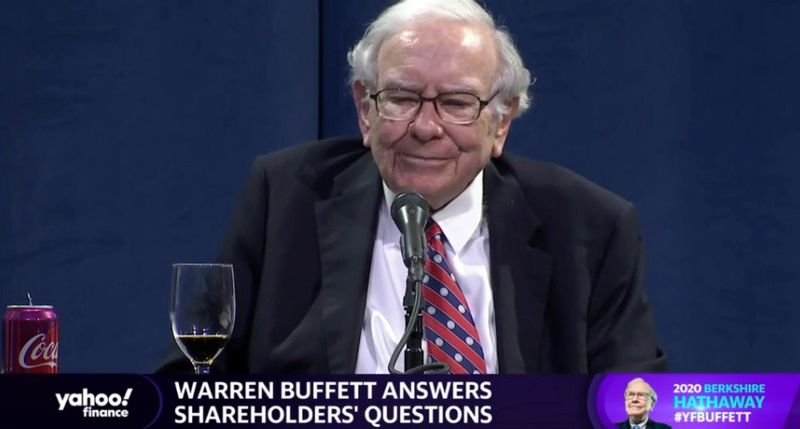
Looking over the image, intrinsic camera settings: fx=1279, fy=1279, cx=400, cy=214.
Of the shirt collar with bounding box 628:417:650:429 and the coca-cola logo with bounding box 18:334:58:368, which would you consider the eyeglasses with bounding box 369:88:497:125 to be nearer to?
the coca-cola logo with bounding box 18:334:58:368

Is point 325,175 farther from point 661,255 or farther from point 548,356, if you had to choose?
point 661,255

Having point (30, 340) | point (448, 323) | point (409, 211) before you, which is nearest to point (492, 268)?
point (448, 323)

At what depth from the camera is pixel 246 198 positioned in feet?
6.82

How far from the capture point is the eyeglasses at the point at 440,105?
6.27ft

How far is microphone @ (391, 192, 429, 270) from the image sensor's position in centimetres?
143

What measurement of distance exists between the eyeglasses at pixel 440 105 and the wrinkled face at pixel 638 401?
0.85 m

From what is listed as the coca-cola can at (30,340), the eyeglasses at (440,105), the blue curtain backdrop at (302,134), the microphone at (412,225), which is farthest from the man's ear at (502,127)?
the coca-cola can at (30,340)

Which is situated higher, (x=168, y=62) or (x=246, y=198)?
(x=168, y=62)

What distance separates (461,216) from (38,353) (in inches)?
29.3

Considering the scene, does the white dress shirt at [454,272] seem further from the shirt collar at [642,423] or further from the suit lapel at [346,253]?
the shirt collar at [642,423]

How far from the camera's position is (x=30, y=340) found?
4.87ft

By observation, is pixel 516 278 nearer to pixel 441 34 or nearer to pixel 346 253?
pixel 346 253

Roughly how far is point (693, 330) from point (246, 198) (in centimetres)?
112

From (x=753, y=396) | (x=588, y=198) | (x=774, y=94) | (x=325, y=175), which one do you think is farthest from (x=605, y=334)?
(x=774, y=94)
